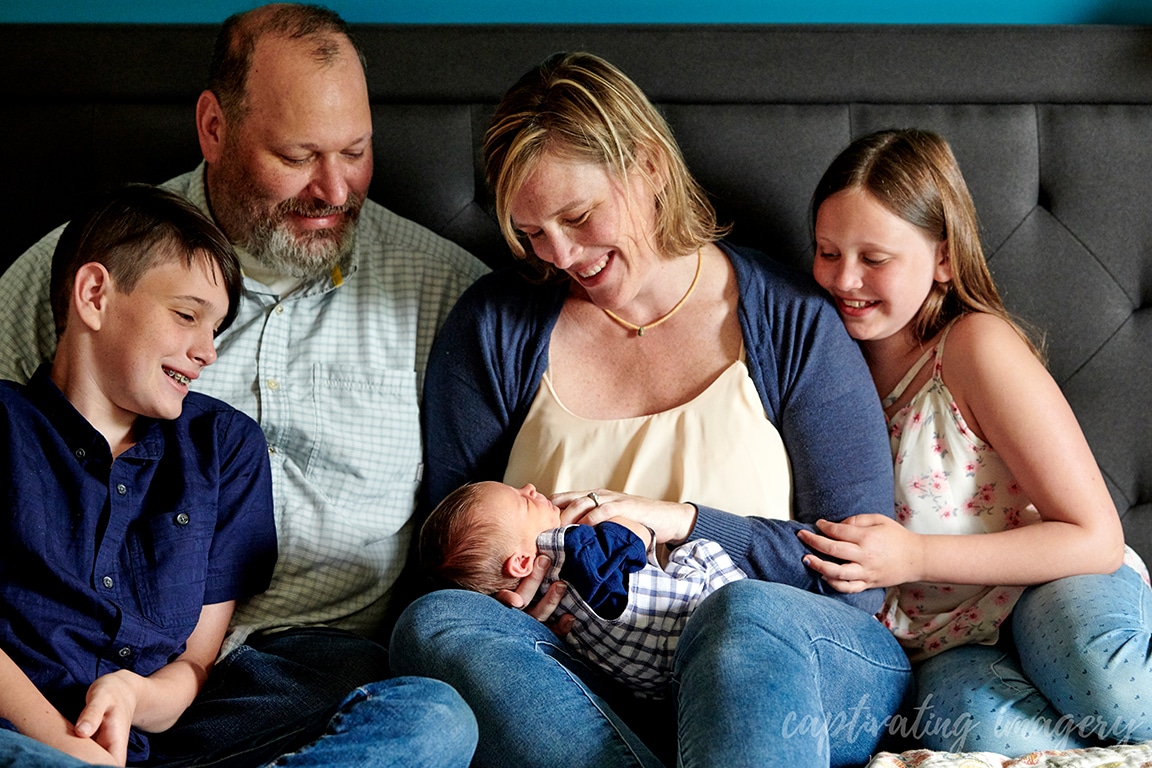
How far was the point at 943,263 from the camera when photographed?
5.79 ft

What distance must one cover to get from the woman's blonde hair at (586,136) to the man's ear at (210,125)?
20.2 inches

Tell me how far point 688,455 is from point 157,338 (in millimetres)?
804

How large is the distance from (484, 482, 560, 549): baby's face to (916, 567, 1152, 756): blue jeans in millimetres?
603

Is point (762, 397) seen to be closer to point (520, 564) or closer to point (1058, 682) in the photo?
point (520, 564)

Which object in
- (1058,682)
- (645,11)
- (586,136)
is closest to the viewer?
(1058,682)

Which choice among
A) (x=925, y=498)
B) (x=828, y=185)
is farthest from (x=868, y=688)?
(x=828, y=185)

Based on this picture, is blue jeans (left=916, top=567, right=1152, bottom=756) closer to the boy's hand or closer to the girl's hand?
the girl's hand

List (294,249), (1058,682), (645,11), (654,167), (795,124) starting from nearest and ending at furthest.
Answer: (1058,682), (654,167), (294,249), (795,124), (645,11)

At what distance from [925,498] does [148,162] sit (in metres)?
1.54

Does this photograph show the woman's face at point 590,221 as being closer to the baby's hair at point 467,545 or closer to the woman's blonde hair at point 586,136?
the woman's blonde hair at point 586,136

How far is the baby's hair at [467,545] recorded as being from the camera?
5.12 ft

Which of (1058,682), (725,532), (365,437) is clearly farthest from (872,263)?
(365,437)

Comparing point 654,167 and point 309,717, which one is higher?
point 654,167

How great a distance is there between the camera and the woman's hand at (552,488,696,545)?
5.17 ft
